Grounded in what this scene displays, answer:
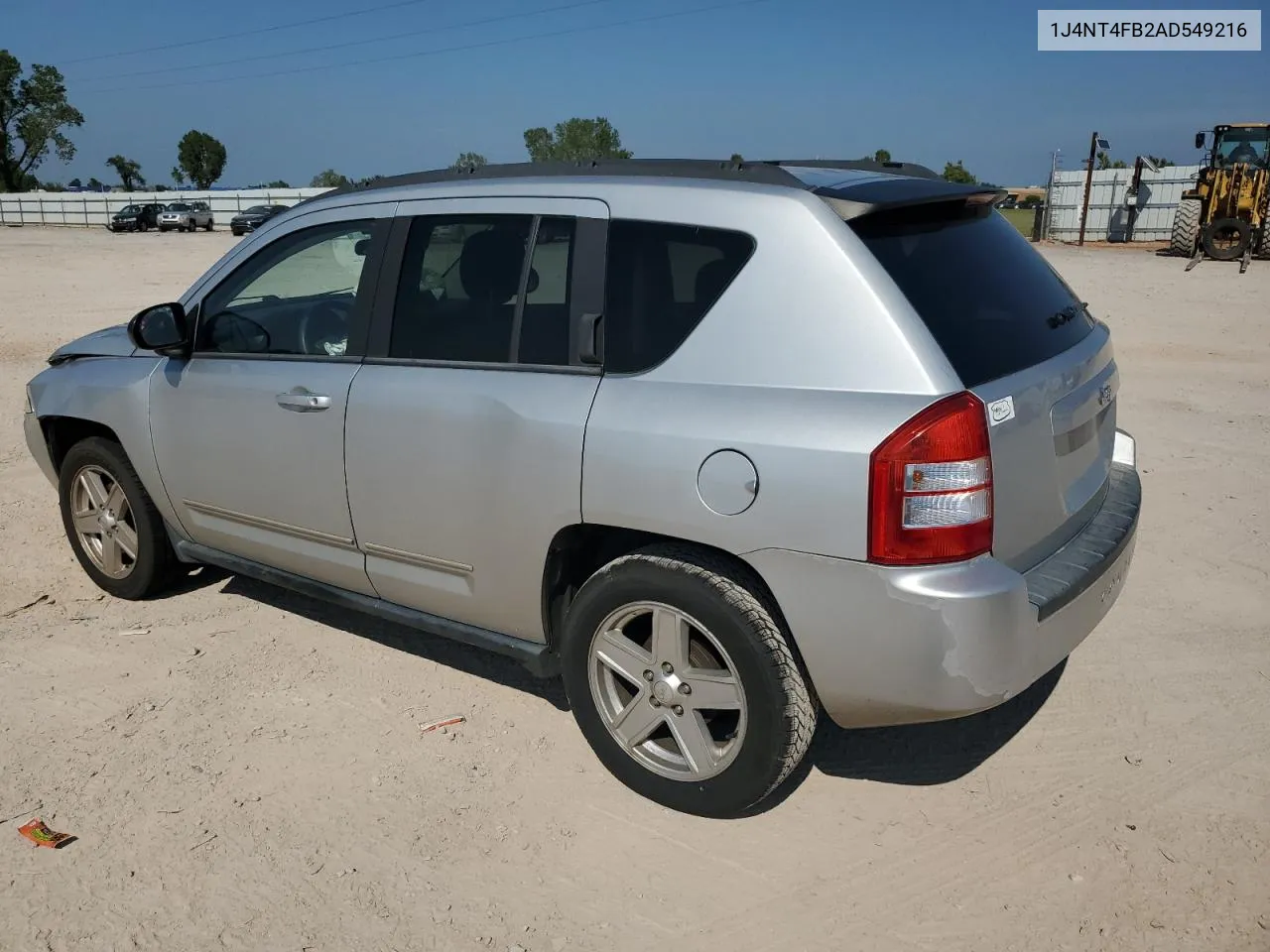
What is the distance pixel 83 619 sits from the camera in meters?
4.70

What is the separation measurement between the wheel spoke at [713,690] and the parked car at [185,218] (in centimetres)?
4871

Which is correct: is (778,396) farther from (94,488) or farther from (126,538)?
(94,488)

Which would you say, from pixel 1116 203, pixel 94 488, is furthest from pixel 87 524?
pixel 1116 203

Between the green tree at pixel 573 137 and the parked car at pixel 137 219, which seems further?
the green tree at pixel 573 137

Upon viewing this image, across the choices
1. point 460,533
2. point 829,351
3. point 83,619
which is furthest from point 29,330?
point 829,351

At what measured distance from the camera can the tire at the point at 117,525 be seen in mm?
4656

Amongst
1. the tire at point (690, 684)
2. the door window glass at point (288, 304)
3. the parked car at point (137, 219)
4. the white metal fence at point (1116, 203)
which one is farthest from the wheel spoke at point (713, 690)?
the parked car at point (137, 219)

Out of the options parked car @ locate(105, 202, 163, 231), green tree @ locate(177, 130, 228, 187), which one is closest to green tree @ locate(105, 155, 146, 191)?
green tree @ locate(177, 130, 228, 187)

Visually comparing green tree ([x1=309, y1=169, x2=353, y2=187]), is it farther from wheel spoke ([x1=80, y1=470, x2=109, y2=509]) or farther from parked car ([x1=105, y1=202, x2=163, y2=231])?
wheel spoke ([x1=80, y1=470, x2=109, y2=509])

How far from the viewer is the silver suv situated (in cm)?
271

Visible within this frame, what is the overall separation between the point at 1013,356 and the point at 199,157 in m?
127

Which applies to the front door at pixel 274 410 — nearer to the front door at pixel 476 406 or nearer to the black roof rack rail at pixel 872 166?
the front door at pixel 476 406

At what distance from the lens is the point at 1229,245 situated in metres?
23.8

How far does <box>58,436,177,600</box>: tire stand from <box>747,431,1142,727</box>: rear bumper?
10.1 ft
